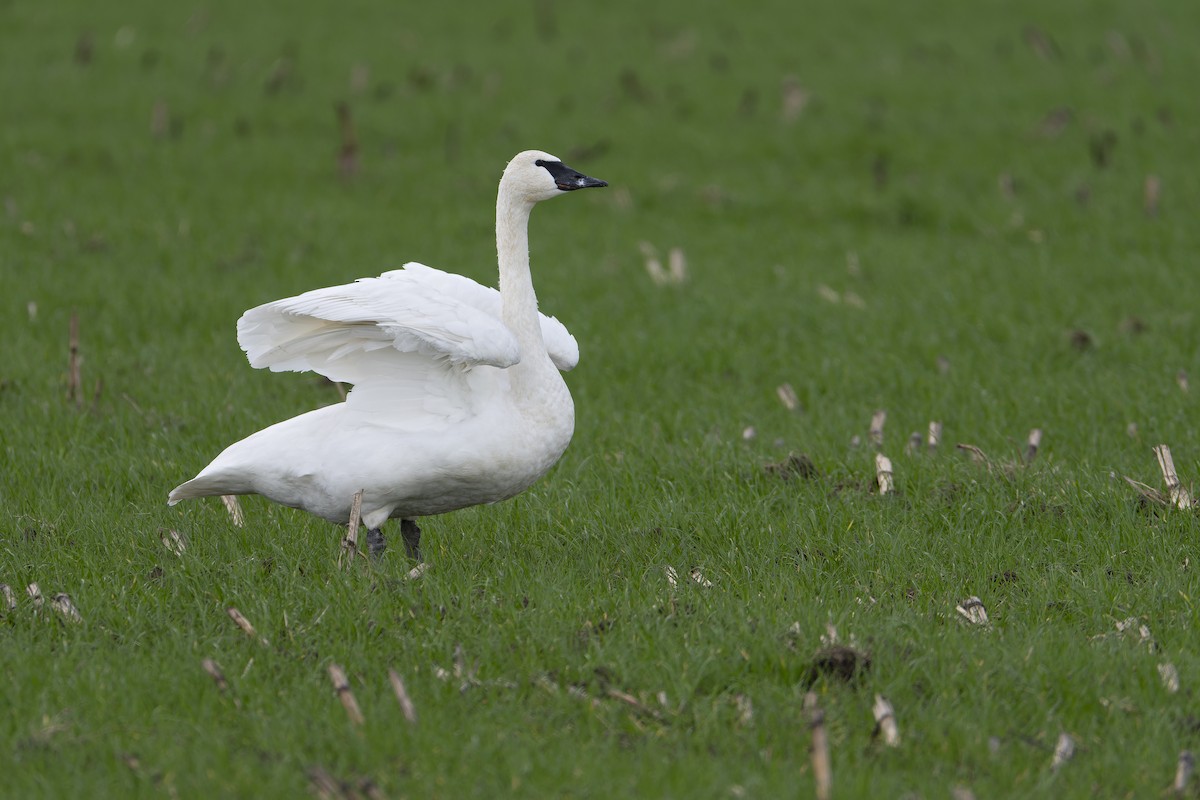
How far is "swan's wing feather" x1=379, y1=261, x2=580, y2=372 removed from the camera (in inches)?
226

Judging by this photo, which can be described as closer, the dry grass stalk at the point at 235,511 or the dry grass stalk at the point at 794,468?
the dry grass stalk at the point at 235,511

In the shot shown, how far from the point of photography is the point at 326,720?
4.45 meters

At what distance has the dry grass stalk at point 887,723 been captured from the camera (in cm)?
439

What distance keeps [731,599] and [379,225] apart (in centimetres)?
770

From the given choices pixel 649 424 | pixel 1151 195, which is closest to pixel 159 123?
pixel 649 424

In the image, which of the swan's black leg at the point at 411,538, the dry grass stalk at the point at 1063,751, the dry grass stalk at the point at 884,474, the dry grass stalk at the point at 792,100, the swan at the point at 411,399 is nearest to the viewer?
the dry grass stalk at the point at 1063,751

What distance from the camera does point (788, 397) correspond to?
27.0 feet

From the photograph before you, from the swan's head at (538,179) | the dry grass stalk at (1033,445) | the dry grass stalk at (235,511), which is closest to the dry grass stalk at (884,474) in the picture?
the dry grass stalk at (1033,445)

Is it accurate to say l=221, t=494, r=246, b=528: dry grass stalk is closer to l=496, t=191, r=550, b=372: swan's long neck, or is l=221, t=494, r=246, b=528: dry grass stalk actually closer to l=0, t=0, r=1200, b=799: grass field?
l=0, t=0, r=1200, b=799: grass field

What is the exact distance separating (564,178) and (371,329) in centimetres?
98

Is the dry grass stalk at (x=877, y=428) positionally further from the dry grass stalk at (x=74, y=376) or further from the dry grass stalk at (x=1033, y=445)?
the dry grass stalk at (x=74, y=376)

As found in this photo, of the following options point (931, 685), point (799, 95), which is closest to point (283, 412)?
point (931, 685)

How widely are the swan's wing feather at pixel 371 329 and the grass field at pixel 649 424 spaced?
0.78 meters

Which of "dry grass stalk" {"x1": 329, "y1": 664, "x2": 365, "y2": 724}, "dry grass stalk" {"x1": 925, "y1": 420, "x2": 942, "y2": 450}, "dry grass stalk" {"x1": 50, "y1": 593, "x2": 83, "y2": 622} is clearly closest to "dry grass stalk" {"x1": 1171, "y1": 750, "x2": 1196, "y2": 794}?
"dry grass stalk" {"x1": 329, "y1": 664, "x2": 365, "y2": 724}
